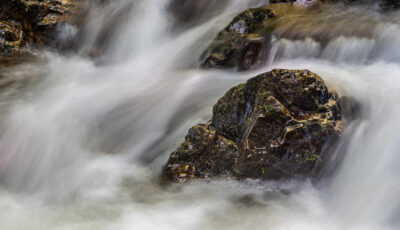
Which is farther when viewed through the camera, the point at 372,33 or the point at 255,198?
the point at 372,33

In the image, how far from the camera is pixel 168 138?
6.03 meters

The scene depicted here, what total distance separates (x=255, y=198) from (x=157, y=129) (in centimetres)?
230

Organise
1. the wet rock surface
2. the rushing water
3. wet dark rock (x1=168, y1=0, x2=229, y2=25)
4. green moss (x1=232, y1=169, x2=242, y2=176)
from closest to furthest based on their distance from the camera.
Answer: the rushing water → green moss (x1=232, y1=169, x2=242, y2=176) → the wet rock surface → wet dark rock (x1=168, y1=0, x2=229, y2=25)

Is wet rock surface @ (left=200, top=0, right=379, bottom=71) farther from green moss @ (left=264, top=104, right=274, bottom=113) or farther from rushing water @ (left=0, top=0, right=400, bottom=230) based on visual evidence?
green moss @ (left=264, top=104, right=274, bottom=113)

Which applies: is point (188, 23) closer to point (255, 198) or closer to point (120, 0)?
point (120, 0)

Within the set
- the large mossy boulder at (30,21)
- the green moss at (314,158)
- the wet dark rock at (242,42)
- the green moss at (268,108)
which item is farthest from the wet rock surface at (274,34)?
the large mossy boulder at (30,21)

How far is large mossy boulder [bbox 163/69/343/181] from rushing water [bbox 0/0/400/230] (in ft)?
0.74

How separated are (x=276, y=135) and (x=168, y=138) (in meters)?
1.93

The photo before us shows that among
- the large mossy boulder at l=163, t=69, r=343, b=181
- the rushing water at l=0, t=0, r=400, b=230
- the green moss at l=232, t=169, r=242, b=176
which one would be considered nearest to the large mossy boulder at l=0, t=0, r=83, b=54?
the rushing water at l=0, t=0, r=400, b=230

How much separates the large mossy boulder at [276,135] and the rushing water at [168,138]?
23cm

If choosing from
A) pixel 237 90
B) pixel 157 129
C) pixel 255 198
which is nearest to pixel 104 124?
pixel 157 129

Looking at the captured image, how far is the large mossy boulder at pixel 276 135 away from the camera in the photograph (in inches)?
188

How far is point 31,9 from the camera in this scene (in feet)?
32.7

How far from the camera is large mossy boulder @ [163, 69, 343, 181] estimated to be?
4.79 metres
